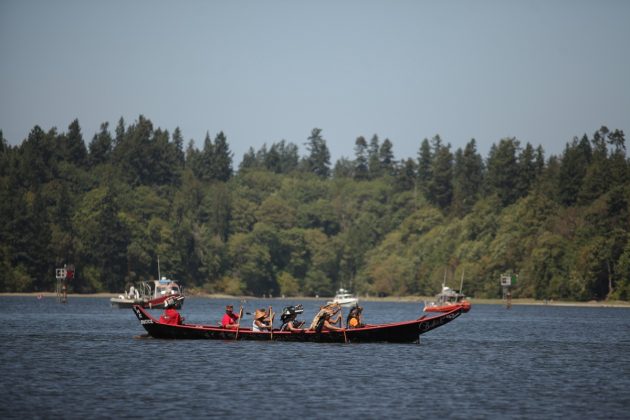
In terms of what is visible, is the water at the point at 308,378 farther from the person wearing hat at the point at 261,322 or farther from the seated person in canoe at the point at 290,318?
the person wearing hat at the point at 261,322

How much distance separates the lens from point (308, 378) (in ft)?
175

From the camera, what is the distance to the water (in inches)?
1719

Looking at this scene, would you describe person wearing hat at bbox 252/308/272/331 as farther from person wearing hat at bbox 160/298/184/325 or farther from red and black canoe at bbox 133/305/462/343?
person wearing hat at bbox 160/298/184/325

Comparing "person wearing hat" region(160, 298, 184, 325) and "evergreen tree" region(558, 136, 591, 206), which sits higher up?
"evergreen tree" region(558, 136, 591, 206)

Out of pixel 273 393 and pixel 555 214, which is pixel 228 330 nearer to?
pixel 273 393

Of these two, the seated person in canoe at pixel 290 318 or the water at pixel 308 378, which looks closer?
the water at pixel 308 378

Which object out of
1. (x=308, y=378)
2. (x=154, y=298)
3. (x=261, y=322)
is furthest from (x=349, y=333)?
(x=154, y=298)

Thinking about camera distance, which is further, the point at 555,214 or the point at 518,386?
the point at 555,214

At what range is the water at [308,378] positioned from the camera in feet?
143

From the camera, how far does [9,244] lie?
654 feet

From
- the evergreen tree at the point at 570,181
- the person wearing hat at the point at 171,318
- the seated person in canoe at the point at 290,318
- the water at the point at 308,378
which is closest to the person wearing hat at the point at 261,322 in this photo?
the seated person in canoe at the point at 290,318

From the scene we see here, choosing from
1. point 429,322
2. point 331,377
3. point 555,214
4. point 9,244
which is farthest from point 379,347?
point 9,244

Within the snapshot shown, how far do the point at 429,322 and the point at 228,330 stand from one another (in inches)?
479

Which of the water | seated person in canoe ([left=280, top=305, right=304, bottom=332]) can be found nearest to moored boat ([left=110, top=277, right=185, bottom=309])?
the water
